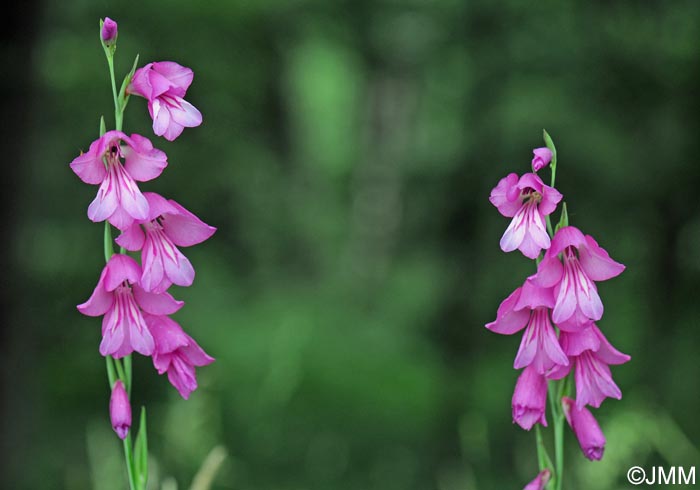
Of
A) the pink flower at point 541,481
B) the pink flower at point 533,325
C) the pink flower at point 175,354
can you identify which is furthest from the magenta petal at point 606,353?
the pink flower at point 175,354

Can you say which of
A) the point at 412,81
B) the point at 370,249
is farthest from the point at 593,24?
the point at 370,249

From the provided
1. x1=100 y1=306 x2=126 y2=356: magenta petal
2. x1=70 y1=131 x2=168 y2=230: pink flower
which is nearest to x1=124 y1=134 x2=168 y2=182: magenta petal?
x1=70 y1=131 x2=168 y2=230: pink flower

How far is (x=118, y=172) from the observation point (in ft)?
5.72

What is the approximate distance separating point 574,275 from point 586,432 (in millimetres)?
361

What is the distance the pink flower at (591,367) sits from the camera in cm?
182

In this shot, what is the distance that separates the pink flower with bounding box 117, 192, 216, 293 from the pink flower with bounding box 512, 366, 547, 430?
2.15ft

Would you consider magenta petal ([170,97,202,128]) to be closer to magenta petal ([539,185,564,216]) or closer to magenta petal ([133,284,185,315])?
magenta petal ([133,284,185,315])

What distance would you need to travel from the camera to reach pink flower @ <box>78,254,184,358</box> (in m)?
1.77

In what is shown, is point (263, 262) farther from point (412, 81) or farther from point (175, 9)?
point (175, 9)

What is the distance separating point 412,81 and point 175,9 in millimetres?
6373

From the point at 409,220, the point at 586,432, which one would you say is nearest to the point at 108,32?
the point at 586,432

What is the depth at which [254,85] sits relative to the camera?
29.2 feet

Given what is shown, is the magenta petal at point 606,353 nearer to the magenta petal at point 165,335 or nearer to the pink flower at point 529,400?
the pink flower at point 529,400

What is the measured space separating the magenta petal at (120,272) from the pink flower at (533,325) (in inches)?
25.5
